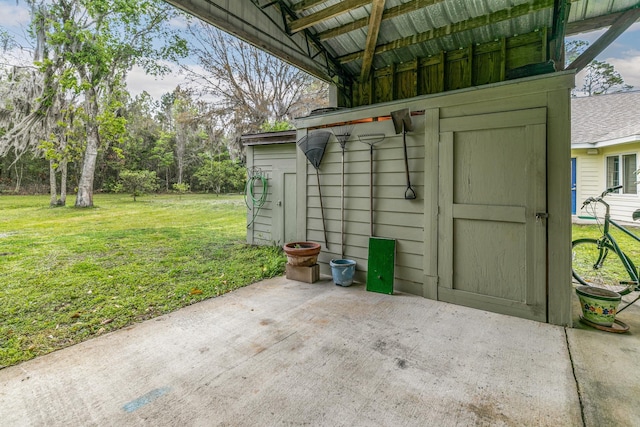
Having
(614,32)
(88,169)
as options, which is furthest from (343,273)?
(88,169)

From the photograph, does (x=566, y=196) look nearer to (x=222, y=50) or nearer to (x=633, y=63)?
(x=222, y=50)

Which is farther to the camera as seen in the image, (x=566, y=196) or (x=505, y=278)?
(x=505, y=278)

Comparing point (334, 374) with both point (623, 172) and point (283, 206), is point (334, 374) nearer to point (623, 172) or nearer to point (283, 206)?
point (283, 206)

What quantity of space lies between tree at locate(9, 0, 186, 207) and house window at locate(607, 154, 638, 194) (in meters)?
13.2

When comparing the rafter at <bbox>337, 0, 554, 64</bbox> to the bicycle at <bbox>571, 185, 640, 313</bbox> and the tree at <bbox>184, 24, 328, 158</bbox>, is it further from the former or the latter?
the tree at <bbox>184, 24, 328, 158</bbox>

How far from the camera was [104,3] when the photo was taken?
29.8 feet

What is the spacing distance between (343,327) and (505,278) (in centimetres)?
156

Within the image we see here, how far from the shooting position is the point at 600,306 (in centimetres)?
232

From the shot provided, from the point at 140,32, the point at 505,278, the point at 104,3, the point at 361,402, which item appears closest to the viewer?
the point at 361,402

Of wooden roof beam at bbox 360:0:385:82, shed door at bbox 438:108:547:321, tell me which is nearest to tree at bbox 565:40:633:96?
wooden roof beam at bbox 360:0:385:82

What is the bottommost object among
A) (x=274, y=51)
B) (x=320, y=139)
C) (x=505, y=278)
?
(x=505, y=278)

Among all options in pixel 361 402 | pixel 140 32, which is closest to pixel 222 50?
pixel 140 32

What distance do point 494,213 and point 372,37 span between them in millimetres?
2632

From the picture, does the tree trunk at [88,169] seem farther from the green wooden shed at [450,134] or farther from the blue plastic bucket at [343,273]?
the blue plastic bucket at [343,273]
